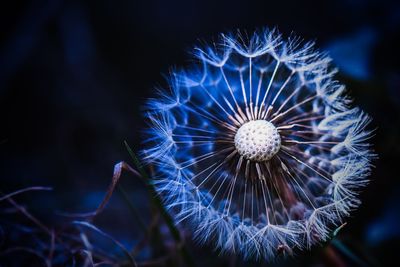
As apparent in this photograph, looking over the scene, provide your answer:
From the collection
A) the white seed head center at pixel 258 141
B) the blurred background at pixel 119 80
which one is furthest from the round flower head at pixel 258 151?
the blurred background at pixel 119 80

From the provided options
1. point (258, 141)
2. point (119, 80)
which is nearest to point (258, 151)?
point (258, 141)

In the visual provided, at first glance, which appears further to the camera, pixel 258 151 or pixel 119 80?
pixel 119 80

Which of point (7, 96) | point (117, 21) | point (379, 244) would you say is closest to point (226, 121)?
point (379, 244)

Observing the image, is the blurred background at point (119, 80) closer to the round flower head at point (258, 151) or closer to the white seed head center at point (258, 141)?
the round flower head at point (258, 151)

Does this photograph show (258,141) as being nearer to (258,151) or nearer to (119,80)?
(258,151)

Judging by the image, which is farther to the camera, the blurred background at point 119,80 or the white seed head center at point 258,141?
the blurred background at point 119,80

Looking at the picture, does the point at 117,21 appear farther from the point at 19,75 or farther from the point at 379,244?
the point at 379,244
